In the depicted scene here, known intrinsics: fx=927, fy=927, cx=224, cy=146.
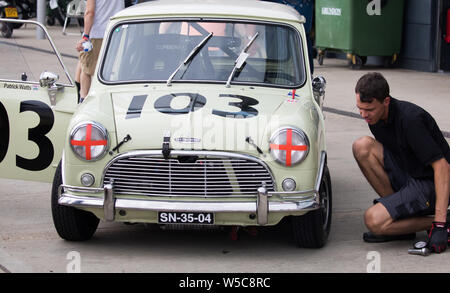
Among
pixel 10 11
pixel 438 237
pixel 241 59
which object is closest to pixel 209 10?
pixel 241 59

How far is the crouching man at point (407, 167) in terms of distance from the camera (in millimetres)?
5922

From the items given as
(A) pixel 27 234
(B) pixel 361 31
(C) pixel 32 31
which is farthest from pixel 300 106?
(C) pixel 32 31

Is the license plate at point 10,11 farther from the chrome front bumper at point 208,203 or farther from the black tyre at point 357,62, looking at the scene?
the chrome front bumper at point 208,203

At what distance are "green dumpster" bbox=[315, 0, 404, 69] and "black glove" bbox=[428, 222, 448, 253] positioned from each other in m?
11.2

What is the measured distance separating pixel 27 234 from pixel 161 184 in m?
1.35

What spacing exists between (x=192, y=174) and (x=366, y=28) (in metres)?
11.7

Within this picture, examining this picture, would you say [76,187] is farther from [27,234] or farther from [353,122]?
[353,122]

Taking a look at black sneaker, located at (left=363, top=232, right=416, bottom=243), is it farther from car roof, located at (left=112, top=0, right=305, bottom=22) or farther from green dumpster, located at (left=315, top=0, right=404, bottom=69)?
green dumpster, located at (left=315, top=0, right=404, bottom=69)

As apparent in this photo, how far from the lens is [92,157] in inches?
229

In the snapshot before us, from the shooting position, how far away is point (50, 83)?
676cm

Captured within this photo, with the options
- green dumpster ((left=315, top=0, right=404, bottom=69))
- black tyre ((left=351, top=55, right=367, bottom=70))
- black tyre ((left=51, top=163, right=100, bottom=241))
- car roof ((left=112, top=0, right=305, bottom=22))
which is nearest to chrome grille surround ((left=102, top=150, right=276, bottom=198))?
black tyre ((left=51, top=163, right=100, bottom=241))

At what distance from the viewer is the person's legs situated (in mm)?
6426

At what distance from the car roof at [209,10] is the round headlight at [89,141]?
1.37m
